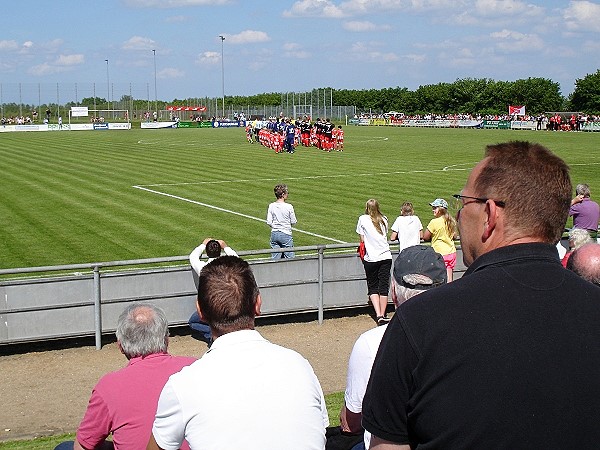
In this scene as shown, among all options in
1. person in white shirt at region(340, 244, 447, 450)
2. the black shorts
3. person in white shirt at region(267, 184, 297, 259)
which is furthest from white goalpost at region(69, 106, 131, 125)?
person in white shirt at region(340, 244, 447, 450)

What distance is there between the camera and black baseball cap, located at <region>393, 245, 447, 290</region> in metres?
3.76

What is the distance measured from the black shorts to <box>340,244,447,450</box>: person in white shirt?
7.75 metres

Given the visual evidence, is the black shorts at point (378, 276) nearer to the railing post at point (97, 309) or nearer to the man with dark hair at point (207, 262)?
the man with dark hair at point (207, 262)

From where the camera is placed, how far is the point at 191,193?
86.7 feet

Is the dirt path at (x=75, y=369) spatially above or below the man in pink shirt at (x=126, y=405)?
below

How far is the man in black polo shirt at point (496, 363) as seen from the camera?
2.28 meters

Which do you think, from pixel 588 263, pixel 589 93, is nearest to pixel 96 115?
pixel 589 93

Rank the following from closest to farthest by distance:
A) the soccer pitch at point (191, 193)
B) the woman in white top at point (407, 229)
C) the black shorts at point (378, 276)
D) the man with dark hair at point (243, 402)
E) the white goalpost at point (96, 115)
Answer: the man with dark hair at point (243, 402), the black shorts at point (378, 276), the woman in white top at point (407, 229), the soccer pitch at point (191, 193), the white goalpost at point (96, 115)

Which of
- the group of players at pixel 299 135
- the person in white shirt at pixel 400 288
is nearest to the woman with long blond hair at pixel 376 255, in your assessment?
the person in white shirt at pixel 400 288

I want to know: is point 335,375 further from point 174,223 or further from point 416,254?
point 174,223

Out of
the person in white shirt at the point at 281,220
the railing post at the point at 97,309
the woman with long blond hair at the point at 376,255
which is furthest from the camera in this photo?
the person in white shirt at the point at 281,220

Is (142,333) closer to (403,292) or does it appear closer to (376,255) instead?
(403,292)

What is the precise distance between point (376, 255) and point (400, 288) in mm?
7981

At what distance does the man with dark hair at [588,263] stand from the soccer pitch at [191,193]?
12.1 meters
